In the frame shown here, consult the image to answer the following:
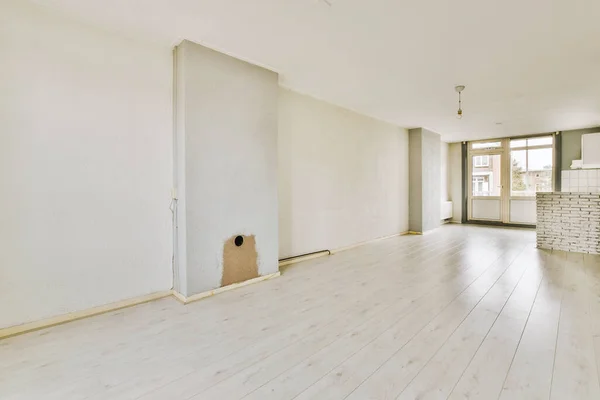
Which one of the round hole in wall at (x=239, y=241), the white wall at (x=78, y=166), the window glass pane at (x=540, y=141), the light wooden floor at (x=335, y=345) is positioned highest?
the window glass pane at (x=540, y=141)

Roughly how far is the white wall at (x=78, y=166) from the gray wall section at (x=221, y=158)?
0.29 m

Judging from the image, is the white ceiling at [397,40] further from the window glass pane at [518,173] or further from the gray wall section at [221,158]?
the window glass pane at [518,173]

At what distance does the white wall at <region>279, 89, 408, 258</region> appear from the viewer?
4.29 m

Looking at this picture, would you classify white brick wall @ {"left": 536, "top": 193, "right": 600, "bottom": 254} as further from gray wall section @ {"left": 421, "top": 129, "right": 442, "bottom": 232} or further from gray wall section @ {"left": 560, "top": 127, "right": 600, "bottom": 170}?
gray wall section @ {"left": 560, "top": 127, "right": 600, "bottom": 170}

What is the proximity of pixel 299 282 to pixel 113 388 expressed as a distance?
6.77 ft

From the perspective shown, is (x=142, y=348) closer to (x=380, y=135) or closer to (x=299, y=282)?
(x=299, y=282)

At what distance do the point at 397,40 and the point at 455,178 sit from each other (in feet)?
23.8

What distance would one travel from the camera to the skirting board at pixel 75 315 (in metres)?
2.22

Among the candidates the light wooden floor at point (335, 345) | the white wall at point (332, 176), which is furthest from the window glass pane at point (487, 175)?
the light wooden floor at point (335, 345)

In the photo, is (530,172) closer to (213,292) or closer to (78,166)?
(213,292)

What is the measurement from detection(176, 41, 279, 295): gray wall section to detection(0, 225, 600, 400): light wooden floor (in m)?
0.50

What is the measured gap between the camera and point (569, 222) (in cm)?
505

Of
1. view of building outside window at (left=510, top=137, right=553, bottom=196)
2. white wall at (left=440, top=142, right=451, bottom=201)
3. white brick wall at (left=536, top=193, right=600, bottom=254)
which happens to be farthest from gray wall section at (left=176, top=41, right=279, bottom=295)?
view of building outside window at (left=510, top=137, right=553, bottom=196)

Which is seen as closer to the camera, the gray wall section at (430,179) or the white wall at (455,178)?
the gray wall section at (430,179)
